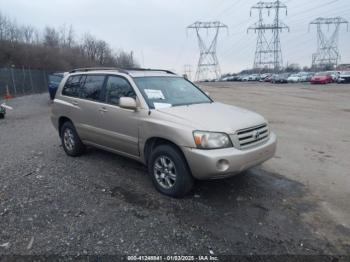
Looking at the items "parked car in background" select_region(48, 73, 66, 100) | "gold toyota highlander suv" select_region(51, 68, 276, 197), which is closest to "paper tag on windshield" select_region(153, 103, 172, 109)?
"gold toyota highlander suv" select_region(51, 68, 276, 197)

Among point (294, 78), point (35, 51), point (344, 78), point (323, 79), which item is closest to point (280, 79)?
point (294, 78)

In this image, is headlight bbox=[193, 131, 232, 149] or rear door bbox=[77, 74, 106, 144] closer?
headlight bbox=[193, 131, 232, 149]

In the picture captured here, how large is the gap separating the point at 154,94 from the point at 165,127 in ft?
2.79

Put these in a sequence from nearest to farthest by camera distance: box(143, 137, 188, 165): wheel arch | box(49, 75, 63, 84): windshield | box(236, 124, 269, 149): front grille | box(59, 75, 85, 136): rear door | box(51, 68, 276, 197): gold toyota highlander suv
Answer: box(51, 68, 276, 197): gold toyota highlander suv, box(236, 124, 269, 149): front grille, box(143, 137, 188, 165): wheel arch, box(59, 75, 85, 136): rear door, box(49, 75, 63, 84): windshield

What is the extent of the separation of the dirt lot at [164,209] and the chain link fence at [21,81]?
66.8 feet

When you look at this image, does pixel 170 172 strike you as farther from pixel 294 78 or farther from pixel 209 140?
pixel 294 78

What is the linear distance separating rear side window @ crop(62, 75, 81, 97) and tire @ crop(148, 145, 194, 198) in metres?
2.50

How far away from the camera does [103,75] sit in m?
5.57

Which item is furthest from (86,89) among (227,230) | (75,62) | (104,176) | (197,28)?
(197,28)

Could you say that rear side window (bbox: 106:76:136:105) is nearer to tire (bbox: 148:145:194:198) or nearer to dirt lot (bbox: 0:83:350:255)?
tire (bbox: 148:145:194:198)

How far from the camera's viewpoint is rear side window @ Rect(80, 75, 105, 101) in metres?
5.57

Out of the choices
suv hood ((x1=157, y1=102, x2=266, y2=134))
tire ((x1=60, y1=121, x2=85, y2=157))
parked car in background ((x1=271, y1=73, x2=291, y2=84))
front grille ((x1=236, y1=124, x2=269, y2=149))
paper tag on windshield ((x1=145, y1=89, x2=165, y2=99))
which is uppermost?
paper tag on windshield ((x1=145, y1=89, x2=165, y2=99))

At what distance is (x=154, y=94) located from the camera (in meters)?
4.93

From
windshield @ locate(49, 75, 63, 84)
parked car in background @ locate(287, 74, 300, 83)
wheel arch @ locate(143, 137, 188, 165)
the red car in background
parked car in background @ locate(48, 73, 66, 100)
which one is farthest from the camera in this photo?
parked car in background @ locate(287, 74, 300, 83)
